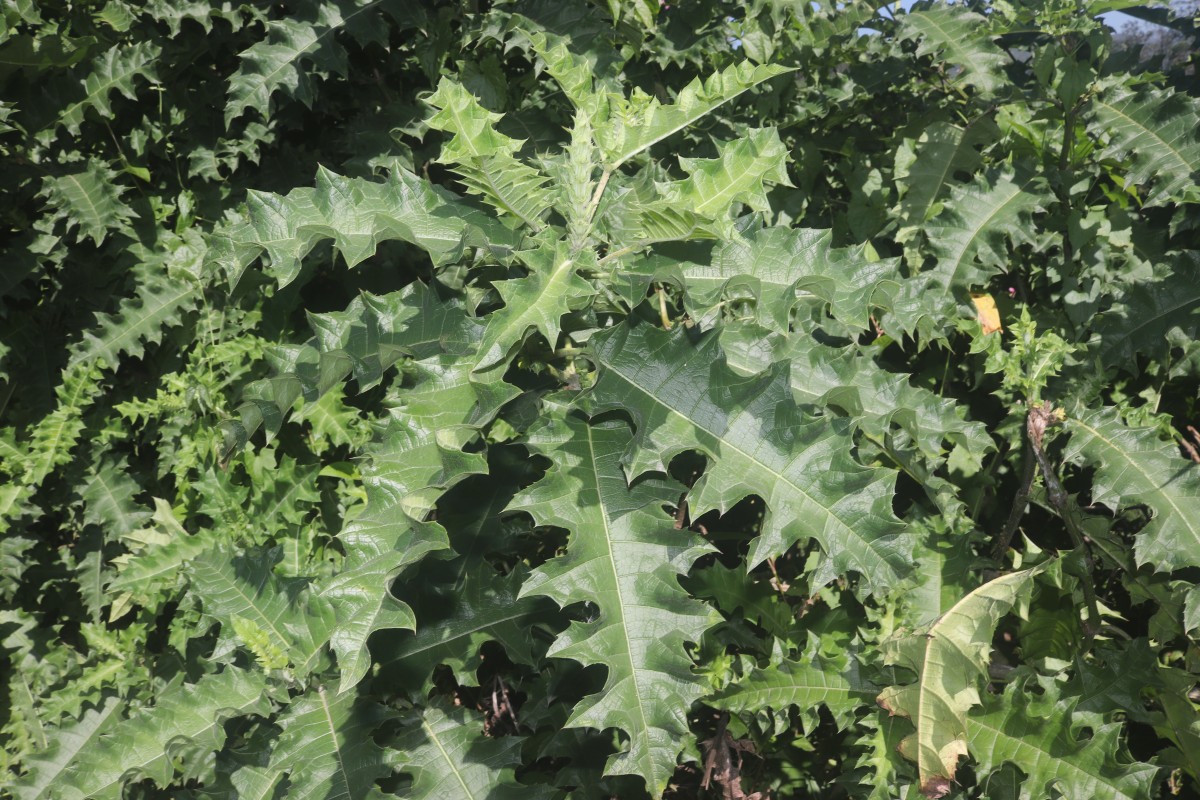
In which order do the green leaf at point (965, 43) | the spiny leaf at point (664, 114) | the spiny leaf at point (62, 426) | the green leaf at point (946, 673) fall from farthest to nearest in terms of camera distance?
the spiny leaf at point (62, 426)
the green leaf at point (965, 43)
the green leaf at point (946, 673)
the spiny leaf at point (664, 114)

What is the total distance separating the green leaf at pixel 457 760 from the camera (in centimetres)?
167

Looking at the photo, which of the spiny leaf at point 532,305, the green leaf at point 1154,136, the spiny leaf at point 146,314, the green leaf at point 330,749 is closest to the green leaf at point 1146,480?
the green leaf at point 1154,136

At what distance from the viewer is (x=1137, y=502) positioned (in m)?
1.65

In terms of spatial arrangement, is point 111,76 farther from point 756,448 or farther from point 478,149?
point 756,448

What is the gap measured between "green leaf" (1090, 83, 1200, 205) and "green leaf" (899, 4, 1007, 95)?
0.78 feet

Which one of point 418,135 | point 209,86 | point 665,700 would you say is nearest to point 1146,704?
Answer: point 665,700

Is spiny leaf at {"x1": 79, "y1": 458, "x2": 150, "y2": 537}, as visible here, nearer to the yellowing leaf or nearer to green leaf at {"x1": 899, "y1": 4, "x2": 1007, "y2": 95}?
the yellowing leaf

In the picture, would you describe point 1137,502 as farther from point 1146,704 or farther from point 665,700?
point 665,700

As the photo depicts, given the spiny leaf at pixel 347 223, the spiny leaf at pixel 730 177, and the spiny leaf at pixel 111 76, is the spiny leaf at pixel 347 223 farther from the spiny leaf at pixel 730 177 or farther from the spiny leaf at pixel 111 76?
the spiny leaf at pixel 111 76

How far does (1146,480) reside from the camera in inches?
65.5

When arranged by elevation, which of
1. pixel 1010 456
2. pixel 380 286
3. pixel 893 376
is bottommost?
pixel 1010 456

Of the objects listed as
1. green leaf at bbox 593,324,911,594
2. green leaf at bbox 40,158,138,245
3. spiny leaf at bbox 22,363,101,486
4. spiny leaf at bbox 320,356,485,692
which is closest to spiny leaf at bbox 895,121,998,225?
green leaf at bbox 593,324,911,594

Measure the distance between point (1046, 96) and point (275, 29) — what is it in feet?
5.68

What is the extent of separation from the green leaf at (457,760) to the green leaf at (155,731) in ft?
1.02
